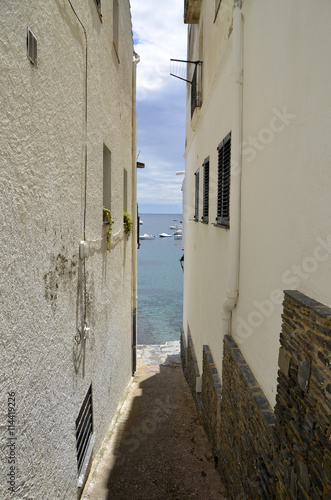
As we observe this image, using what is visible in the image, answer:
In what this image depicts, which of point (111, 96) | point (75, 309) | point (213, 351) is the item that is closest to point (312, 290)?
point (75, 309)

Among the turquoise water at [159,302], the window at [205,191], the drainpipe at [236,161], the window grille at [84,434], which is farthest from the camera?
the turquoise water at [159,302]

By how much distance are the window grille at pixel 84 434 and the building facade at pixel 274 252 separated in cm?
196

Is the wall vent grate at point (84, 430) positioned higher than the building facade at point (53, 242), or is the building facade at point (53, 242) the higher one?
the building facade at point (53, 242)

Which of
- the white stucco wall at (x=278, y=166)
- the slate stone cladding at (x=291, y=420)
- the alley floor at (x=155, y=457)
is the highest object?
the white stucco wall at (x=278, y=166)

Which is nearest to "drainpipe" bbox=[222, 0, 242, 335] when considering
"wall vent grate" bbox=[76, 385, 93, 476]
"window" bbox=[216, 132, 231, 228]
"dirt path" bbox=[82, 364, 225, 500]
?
"window" bbox=[216, 132, 231, 228]

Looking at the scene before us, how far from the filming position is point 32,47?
9.42ft

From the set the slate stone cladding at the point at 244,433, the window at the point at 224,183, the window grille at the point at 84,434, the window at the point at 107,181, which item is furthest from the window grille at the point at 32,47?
the window grille at the point at 84,434

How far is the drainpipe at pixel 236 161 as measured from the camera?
4.77 metres

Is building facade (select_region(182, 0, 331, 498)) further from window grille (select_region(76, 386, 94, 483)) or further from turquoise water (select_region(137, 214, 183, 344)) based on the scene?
turquoise water (select_region(137, 214, 183, 344))

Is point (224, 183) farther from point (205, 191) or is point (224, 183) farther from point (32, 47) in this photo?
point (32, 47)

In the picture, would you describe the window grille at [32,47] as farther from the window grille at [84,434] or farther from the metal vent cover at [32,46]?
the window grille at [84,434]

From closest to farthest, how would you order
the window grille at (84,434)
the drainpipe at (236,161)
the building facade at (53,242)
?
the building facade at (53,242), the window grille at (84,434), the drainpipe at (236,161)

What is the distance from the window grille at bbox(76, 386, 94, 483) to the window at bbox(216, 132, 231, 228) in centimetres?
334

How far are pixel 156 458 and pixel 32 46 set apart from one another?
20.5 feet
